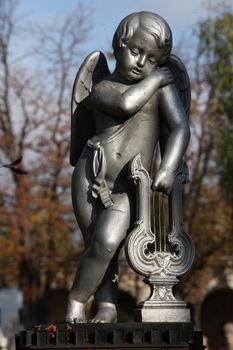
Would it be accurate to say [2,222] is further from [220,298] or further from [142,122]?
[142,122]

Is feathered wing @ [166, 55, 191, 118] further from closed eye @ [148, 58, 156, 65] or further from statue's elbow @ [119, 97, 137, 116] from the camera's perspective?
statue's elbow @ [119, 97, 137, 116]

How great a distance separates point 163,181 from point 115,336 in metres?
1.28

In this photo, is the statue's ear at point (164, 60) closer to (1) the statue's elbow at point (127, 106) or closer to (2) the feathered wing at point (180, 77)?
(2) the feathered wing at point (180, 77)

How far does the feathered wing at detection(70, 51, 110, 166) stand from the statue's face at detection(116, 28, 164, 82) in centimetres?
40

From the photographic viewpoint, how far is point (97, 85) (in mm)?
8383

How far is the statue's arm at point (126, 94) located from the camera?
26.7ft

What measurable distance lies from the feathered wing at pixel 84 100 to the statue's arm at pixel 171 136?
2.30ft

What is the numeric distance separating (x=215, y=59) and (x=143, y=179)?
21.3 metres

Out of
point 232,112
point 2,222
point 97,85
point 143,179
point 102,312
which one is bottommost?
point 102,312

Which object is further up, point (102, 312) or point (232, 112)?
point (232, 112)

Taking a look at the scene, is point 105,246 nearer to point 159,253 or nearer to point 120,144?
point 159,253

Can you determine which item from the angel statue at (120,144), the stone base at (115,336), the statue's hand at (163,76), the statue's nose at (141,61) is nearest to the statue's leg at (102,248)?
the angel statue at (120,144)

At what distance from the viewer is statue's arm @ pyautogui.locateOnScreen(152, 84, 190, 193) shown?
26.3 ft

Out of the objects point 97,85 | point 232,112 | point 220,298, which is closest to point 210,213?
point 232,112
